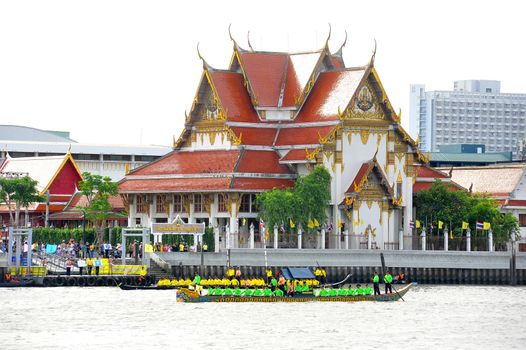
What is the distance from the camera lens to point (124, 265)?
11312 centimetres

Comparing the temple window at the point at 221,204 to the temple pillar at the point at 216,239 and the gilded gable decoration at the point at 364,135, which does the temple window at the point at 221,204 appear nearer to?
the temple pillar at the point at 216,239

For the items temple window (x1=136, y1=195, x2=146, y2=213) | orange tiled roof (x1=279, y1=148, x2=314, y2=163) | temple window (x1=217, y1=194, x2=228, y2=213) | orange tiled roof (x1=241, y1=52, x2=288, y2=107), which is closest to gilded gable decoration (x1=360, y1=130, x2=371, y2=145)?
orange tiled roof (x1=279, y1=148, x2=314, y2=163)

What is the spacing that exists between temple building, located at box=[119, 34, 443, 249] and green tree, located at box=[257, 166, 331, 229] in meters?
1.40

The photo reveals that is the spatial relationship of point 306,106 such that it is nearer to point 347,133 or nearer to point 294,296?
point 347,133

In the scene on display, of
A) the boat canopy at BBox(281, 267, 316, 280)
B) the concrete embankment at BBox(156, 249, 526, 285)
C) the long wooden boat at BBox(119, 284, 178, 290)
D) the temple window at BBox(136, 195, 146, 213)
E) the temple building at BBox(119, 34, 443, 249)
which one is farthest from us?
the temple window at BBox(136, 195, 146, 213)

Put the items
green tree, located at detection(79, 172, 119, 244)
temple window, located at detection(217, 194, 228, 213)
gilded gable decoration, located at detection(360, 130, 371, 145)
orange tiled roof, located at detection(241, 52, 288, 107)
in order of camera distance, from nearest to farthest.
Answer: temple window, located at detection(217, 194, 228, 213)
gilded gable decoration, located at detection(360, 130, 371, 145)
green tree, located at detection(79, 172, 119, 244)
orange tiled roof, located at detection(241, 52, 288, 107)

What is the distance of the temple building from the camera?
126 meters

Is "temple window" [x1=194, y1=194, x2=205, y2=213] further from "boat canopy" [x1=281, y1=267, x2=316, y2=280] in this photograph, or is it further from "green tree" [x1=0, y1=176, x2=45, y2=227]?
"boat canopy" [x1=281, y1=267, x2=316, y2=280]

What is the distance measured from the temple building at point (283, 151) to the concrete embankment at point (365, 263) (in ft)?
11.4

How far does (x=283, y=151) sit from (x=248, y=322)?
133ft

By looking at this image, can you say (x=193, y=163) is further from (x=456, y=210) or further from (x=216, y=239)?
(x=456, y=210)

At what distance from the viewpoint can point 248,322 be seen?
90.8 meters

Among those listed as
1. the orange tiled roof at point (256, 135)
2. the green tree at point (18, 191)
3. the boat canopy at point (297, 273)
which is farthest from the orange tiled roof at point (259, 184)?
the green tree at point (18, 191)

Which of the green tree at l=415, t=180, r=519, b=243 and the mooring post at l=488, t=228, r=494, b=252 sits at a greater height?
the green tree at l=415, t=180, r=519, b=243
